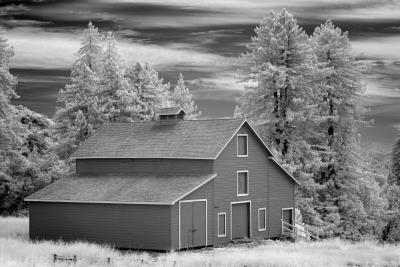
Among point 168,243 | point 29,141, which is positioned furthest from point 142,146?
point 29,141

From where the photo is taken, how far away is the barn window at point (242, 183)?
5000cm

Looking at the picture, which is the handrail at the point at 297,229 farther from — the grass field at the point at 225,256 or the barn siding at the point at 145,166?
the barn siding at the point at 145,166

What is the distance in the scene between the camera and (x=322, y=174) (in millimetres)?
60312

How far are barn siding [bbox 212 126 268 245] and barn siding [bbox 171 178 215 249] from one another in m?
0.51

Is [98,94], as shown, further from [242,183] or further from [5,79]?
[242,183]

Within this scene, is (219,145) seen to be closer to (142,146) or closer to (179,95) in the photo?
(142,146)

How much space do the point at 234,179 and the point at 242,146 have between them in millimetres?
2507

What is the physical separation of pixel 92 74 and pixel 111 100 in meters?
3.75

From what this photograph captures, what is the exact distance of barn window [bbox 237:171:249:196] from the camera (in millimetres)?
50000

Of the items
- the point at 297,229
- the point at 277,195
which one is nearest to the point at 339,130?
the point at 277,195

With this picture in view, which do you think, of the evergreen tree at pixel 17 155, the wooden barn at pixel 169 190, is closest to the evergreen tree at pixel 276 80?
the wooden barn at pixel 169 190

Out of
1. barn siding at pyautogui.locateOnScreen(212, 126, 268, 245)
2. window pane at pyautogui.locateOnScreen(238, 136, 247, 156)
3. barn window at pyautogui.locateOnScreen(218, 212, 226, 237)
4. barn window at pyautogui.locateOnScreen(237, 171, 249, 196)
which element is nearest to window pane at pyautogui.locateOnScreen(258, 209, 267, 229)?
barn siding at pyautogui.locateOnScreen(212, 126, 268, 245)

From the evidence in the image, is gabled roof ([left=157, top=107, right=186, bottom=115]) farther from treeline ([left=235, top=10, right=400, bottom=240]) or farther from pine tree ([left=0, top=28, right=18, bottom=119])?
pine tree ([left=0, top=28, right=18, bottom=119])

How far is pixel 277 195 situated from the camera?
176ft
